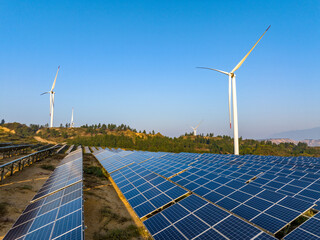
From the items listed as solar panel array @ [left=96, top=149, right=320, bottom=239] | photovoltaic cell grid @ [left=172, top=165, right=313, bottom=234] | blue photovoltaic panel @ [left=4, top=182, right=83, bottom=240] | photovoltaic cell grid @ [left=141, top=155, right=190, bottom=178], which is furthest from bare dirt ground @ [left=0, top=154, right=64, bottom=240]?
photovoltaic cell grid @ [left=172, top=165, right=313, bottom=234]

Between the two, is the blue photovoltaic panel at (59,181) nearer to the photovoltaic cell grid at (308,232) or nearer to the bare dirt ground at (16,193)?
the bare dirt ground at (16,193)

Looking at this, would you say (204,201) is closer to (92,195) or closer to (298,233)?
(298,233)

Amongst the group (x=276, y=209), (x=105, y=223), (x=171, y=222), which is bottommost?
(x=105, y=223)

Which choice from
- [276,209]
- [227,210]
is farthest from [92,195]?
[276,209]

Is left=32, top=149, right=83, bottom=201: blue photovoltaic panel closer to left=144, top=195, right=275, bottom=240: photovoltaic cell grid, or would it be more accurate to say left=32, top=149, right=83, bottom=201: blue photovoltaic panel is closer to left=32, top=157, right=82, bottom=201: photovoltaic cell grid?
left=32, top=157, right=82, bottom=201: photovoltaic cell grid

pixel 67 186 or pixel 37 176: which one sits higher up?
pixel 67 186

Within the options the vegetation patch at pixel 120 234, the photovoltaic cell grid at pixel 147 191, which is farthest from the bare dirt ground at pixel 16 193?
the photovoltaic cell grid at pixel 147 191
